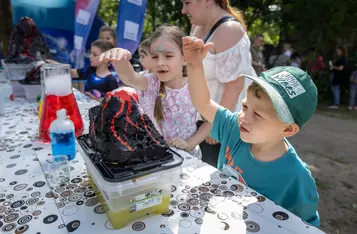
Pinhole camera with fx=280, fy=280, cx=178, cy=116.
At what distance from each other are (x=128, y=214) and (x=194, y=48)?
64cm

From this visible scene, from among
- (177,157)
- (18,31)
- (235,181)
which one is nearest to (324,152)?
(235,181)

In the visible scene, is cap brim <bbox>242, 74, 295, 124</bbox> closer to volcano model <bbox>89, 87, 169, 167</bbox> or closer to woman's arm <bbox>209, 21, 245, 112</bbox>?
volcano model <bbox>89, 87, 169, 167</bbox>

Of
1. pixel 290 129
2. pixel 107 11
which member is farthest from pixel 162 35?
pixel 107 11

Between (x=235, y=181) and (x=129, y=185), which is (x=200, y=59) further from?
(x=129, y=185)

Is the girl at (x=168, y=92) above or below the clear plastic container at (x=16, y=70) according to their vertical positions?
above

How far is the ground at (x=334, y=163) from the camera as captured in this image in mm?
2385

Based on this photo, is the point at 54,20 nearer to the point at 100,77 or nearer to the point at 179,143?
the point at 100,77

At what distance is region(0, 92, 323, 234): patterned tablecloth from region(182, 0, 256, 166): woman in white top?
73cm

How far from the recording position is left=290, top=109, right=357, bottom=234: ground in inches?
93.9

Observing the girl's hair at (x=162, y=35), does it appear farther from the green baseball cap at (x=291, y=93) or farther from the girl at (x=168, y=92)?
the green baseball cap at (x=291, y=93)

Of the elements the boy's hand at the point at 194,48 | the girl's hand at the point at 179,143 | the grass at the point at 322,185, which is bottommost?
the grass at the point at 322,185

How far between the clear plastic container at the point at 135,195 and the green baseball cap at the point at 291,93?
38 cm

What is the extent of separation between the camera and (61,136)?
45.1 inches

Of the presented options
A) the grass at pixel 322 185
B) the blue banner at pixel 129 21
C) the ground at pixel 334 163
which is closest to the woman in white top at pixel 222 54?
the ground at pixel 334 163
